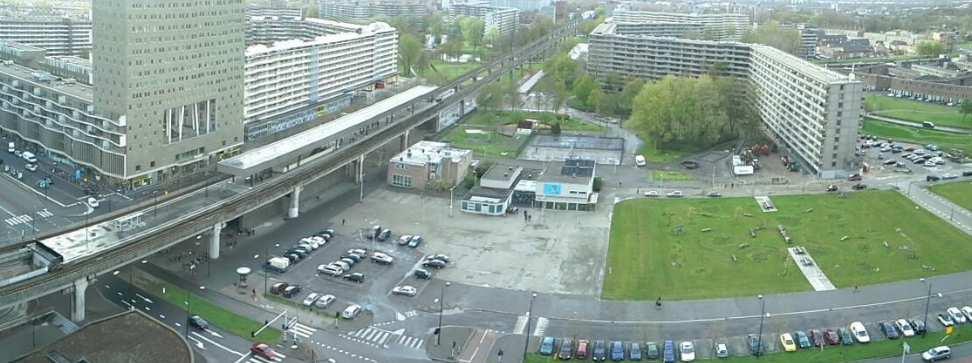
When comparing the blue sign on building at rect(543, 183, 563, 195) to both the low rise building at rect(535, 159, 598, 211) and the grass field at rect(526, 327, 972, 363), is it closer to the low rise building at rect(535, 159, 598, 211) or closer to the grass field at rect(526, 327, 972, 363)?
the low rise building at rect(535, 159, 598, 211)

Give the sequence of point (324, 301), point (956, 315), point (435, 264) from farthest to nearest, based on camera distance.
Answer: point (435, 264) → point (324, 301) → point (956, 315)

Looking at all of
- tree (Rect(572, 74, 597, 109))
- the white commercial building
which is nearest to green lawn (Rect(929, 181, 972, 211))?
tree (Rect(572, 74, 597, 109))

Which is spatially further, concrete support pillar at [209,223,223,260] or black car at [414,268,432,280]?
concrete support pillar at [209,223,223,260]

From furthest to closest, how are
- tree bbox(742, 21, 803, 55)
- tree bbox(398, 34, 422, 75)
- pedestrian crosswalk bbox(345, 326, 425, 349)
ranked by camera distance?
tree bbox(742, 21, 803, 55), tree bbox(398, 34, 422, 75), pedestrian crosswalk bbox(345, 326, 425, 349)

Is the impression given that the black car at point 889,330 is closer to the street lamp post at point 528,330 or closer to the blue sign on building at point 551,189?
the street lamp post at point 528,330

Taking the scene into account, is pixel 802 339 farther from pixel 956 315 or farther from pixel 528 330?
pixel 528 330

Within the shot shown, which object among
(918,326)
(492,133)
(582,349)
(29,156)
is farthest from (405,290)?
(492,133)

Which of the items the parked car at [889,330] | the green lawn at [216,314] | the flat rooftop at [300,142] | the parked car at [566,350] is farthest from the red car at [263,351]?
the parked car at [889,330]
